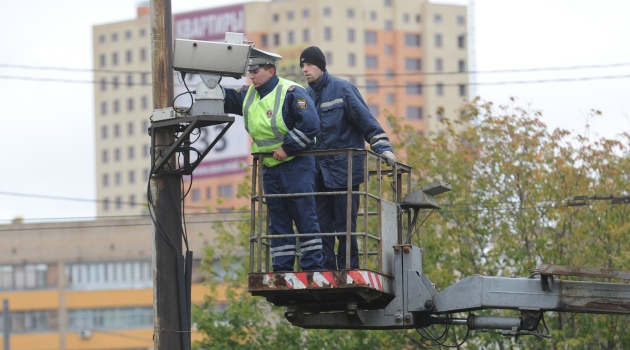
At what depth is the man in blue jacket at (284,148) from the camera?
14.0 metres

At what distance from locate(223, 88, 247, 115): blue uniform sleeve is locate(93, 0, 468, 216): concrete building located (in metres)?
125

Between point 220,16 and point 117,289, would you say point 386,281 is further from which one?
point 220,16

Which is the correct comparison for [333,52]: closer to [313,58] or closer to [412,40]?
[412,40]

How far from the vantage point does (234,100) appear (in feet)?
48.3

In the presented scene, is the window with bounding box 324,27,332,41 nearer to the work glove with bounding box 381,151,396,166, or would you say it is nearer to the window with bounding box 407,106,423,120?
the window with bounding box 407,106,423,120

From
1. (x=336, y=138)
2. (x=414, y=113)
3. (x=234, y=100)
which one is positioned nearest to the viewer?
(x=336, y=138)

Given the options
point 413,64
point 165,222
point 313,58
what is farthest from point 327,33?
point 313,58

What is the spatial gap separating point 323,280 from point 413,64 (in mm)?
140830

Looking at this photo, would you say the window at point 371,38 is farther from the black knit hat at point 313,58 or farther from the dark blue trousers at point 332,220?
the black knit hat at point 313,58

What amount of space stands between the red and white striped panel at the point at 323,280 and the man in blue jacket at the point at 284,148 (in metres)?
0.31

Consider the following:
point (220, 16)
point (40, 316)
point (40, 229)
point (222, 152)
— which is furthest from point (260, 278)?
point (220, 16)

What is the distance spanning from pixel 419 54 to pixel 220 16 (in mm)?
19465

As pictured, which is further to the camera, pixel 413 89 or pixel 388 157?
pixel 413 89

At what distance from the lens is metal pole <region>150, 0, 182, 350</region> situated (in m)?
14.8
